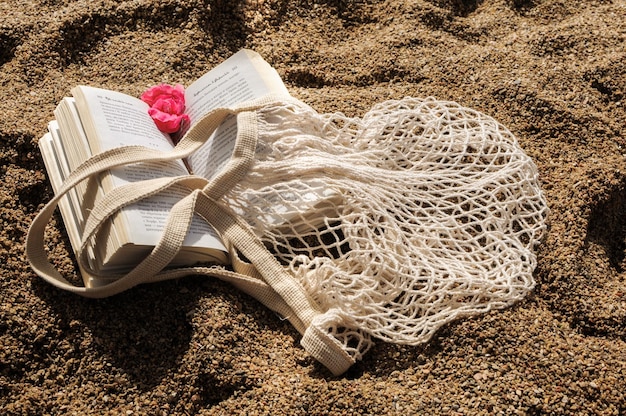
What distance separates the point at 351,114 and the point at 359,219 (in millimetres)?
452

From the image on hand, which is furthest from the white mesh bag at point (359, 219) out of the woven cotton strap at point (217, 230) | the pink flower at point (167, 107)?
the pink flower at point (167, 107)

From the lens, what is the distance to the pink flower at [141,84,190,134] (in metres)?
1.66

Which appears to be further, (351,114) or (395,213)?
(351,114)

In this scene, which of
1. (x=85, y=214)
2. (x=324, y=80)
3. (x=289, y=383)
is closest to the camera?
(x=289, y=383)

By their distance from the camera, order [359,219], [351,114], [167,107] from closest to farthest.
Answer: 1. [359,219]
2. [167,107]
3. [351,114]

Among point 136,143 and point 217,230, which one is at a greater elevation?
point 136,143

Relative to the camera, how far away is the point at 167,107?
1.68 m

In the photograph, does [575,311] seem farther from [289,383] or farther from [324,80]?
[324,80]

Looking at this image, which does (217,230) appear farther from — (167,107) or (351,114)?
(351,114)

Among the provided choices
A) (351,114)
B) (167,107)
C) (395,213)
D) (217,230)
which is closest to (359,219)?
(395,213)

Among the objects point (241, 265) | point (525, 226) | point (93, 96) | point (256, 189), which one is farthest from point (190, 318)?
point (525, 226)

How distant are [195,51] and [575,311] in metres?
1.26

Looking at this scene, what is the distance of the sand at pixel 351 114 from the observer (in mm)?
1319

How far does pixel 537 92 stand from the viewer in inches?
73.2
